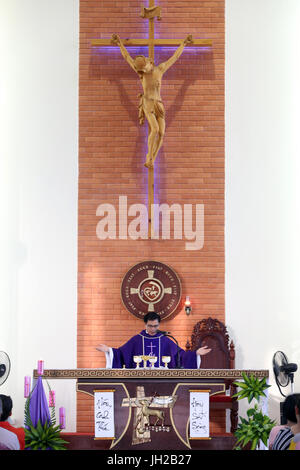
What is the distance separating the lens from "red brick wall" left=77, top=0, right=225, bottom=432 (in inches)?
370

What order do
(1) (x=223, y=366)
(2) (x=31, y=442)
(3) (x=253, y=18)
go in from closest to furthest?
(2) (x=31, y=442) → (1) (x=223, y=366) → (3) (x=253, y=18)

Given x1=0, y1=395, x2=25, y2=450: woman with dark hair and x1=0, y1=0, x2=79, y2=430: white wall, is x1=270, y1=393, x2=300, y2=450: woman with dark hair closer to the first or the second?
x1=0, y1=395, x2=25, y2=450: woman with dark hair

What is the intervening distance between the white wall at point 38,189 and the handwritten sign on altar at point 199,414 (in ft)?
8.24

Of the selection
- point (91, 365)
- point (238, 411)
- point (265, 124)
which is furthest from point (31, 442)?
point (265, 124)

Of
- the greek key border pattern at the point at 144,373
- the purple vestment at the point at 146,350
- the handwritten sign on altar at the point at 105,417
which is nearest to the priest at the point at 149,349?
the purple vestment at the point at 146,350

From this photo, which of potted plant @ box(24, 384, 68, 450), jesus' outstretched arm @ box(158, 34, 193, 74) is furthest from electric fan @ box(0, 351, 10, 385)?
jesus' outstretched arm @ box(158, 34, 193, 74)

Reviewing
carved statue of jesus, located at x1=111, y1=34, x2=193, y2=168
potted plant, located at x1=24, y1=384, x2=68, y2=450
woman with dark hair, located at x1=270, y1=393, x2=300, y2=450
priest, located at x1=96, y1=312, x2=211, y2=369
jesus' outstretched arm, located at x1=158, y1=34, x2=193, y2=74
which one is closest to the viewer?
woman with dark hair, located at x1=270, y1=393, x2=300, y2=450

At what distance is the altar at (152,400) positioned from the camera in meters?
7.12

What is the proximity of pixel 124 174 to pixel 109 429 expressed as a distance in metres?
Result: 3.67

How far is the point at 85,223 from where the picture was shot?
9516 mm

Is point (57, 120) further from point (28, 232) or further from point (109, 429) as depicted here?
point (109, 429)

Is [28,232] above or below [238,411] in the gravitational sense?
above

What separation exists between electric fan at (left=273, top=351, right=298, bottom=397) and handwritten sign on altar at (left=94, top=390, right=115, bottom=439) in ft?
7.83

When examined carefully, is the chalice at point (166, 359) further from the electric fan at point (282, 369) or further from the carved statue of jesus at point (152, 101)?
the carved statue of jesus at point (152, 101)
